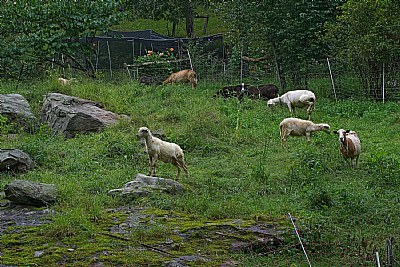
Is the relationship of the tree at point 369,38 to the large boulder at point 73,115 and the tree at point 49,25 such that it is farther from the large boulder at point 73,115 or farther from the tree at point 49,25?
the tree at point 49,25

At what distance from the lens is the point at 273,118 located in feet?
51.0

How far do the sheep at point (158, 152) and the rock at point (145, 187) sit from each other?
1140 mm

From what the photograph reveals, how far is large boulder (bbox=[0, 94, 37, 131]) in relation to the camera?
567 inches

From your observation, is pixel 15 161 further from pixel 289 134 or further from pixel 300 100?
pixel 300 100

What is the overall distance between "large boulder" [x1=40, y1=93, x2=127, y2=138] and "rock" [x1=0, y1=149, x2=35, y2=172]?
3441 mm

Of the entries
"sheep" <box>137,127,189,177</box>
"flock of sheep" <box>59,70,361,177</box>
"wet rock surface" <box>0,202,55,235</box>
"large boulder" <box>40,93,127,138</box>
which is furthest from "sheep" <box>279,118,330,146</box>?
"wet rock surface" <box>0,202,55,235</box>

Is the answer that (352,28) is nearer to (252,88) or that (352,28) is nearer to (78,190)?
(252,88)

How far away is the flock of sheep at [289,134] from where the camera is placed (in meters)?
9.58

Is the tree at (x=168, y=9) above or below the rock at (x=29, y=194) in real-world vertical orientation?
above

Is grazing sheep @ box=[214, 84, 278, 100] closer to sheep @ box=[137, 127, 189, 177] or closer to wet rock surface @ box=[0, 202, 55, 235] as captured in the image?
sheep @ box=[137, 127, 189, 177]

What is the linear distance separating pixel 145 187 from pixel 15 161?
300 cm

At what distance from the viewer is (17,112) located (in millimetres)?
14594

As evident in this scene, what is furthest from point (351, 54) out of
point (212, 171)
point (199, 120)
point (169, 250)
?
point (169, 250)

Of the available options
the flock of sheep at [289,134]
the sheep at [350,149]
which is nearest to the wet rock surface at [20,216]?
the flock of sheep at [289,134]
